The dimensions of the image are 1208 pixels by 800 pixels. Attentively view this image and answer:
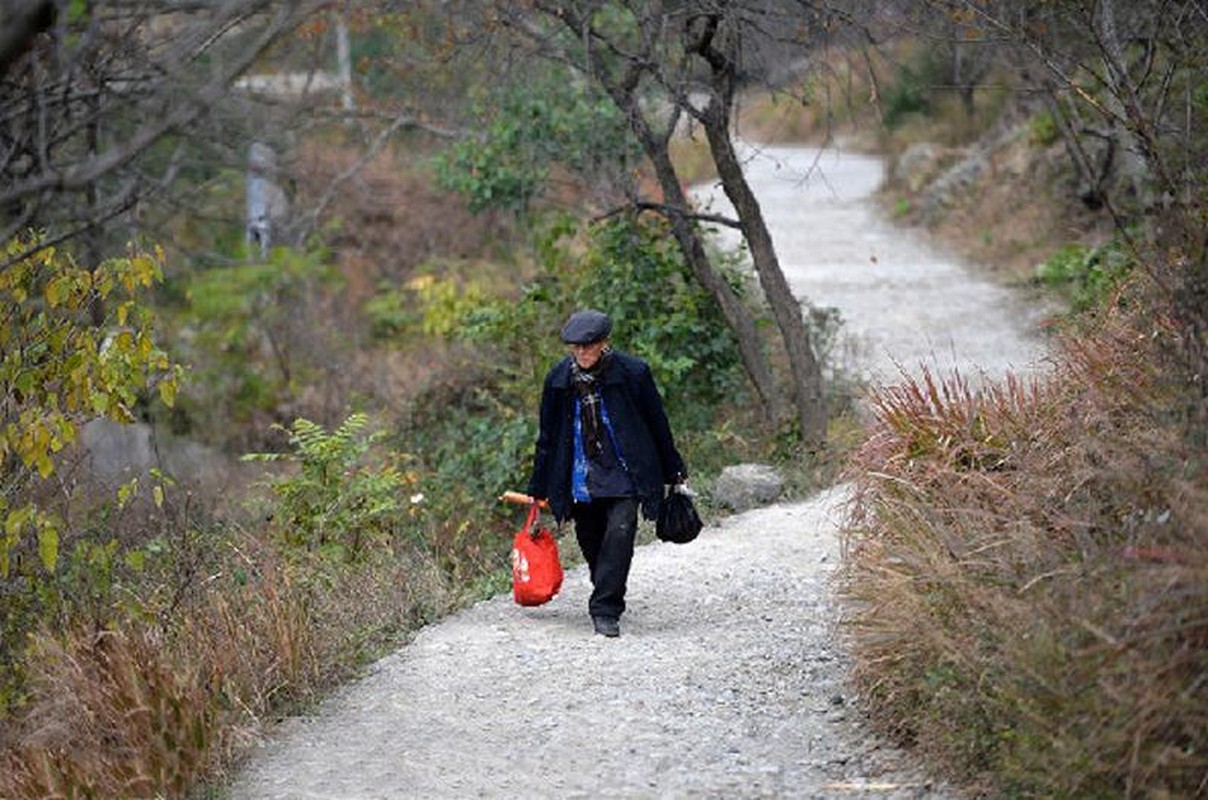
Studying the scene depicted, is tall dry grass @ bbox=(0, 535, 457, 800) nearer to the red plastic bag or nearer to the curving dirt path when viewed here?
the curving dirt path

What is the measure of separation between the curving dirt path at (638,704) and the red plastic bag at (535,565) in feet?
0.62

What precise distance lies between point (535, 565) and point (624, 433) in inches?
34.4

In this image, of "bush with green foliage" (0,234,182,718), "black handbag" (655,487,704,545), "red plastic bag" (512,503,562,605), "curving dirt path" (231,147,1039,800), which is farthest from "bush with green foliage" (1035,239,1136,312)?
"bush with green foliage" (0,234,182,718)

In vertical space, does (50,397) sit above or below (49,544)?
above

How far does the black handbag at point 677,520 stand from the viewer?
9344 millimetres

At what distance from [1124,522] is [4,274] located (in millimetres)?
4708

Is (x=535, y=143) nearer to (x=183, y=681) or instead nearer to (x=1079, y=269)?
(x=1079, y=269)

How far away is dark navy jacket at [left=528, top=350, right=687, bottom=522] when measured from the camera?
30.2 feet

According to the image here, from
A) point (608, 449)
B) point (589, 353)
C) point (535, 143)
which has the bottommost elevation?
point (608, 449)

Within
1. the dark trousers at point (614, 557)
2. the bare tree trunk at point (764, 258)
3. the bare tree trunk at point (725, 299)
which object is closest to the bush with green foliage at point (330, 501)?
the dark trousers at point (614, 557)

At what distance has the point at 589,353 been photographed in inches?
360

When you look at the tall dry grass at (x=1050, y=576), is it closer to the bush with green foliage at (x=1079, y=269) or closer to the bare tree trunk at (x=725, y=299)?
the bush with green foliage at (x=1079, y=269)

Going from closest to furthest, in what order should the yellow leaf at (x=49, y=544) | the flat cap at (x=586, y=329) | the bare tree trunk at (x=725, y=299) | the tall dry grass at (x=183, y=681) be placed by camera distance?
the tall dry grass at (x=183, y=681) < the yellow leaf at (x=49, y=544) < the flat cap at (x=586, y=329) < the bare tree trunk at (x=725, y=299)

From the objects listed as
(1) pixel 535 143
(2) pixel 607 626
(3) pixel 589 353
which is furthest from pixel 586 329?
(1) pixel 535 143
